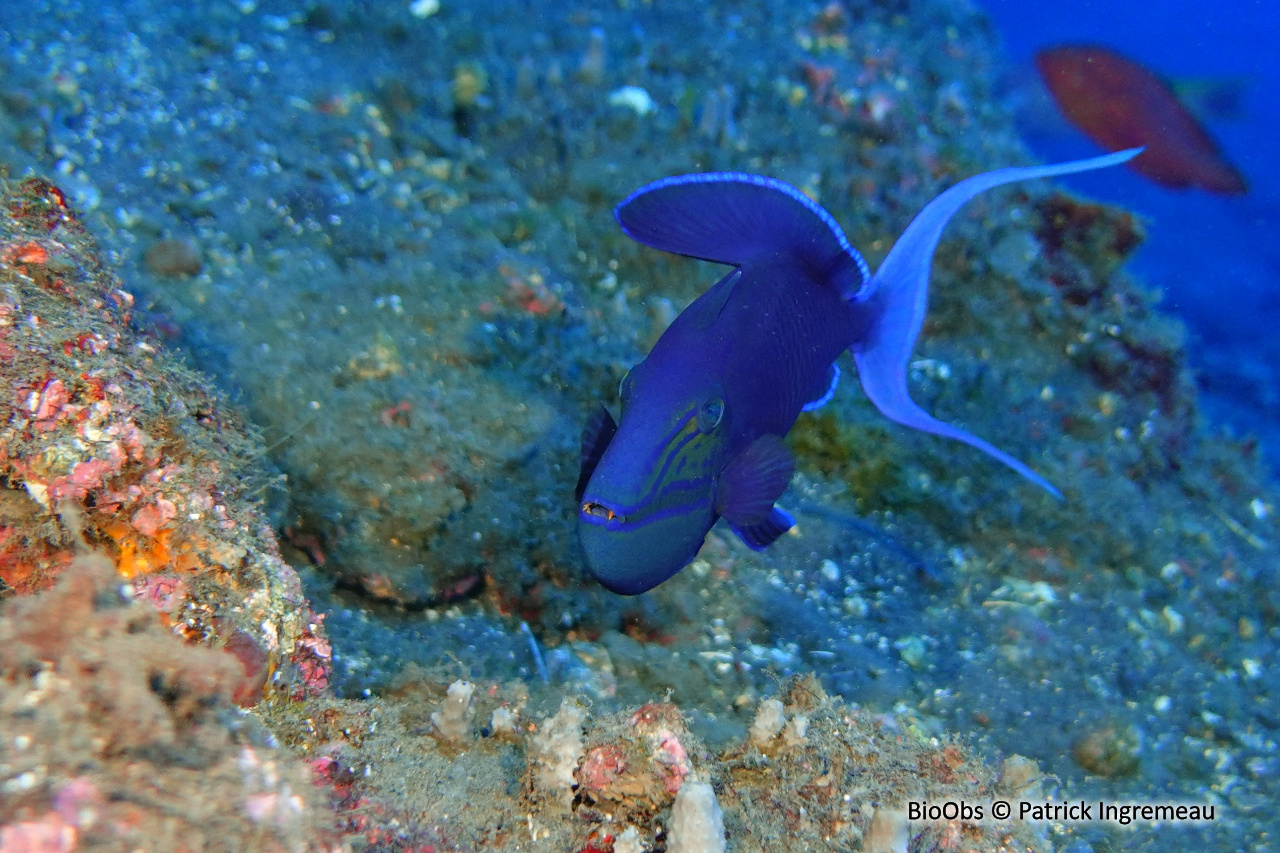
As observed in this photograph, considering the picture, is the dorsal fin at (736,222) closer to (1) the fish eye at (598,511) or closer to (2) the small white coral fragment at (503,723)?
(1) the fish eye at (598,511)

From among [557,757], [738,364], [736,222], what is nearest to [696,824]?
[557,757]

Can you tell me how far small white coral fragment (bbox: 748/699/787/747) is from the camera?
1.94 meters

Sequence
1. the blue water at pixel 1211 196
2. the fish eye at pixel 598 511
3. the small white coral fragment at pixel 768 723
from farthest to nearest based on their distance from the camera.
Answer: 1. the blue water at pixel 1211 196
2. the small white coral fragment at pixel 768 723
3. the fish eye at pixel 598 511

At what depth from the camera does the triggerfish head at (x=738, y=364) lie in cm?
157

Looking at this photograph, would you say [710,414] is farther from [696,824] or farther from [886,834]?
[886,834]

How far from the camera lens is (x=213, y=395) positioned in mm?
2342

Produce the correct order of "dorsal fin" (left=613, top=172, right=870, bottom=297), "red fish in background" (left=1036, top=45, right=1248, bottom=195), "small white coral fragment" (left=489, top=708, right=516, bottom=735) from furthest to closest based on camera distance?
"red fish in background" (left=1036, top=45, right=1248, bottom=195) → "small white coral fragment" (left=489, top=708, right=516, bottom=735) → "dorsal fin" (left=613, top=172, right=870, bottom=297)

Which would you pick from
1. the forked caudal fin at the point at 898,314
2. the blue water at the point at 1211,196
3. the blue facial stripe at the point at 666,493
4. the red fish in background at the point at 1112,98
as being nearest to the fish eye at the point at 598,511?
the blue facial stripe at the point at 666,493

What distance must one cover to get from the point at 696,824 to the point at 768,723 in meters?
0.47

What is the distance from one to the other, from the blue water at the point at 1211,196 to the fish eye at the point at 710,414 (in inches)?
161

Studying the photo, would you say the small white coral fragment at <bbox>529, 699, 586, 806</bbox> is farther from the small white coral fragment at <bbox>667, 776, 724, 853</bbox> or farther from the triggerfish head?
the triggerfish head

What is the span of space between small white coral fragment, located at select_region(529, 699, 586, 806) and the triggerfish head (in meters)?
0.39

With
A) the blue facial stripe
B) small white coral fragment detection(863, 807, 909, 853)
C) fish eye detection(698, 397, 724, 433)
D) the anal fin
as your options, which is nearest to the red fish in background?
the anal fin

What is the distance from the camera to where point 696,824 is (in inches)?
59.9
